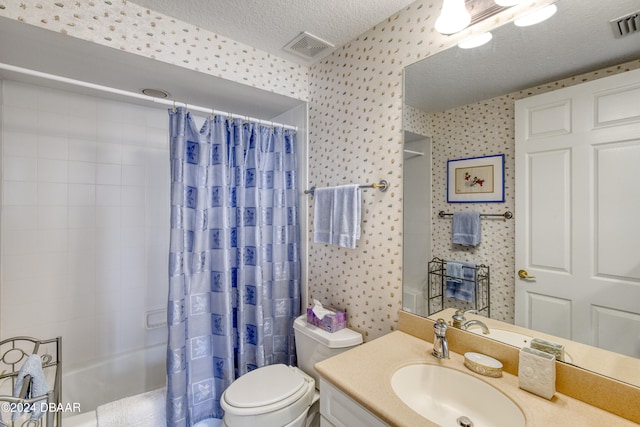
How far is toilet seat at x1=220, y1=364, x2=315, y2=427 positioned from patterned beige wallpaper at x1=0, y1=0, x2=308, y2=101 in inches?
69.5

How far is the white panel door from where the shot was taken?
876 mm

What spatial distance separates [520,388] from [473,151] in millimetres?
915

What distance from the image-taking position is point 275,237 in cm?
200

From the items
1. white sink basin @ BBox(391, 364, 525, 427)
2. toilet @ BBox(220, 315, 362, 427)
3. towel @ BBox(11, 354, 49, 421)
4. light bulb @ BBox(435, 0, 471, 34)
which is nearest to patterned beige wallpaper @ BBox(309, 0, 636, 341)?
light bulb @ BBox(435, 0, 471, 34)

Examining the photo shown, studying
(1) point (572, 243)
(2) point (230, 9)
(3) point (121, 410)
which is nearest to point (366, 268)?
(1) point (572, 243)

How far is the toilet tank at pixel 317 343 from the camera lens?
1.59 meters

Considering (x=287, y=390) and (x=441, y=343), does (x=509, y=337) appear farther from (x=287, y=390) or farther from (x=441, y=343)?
(x=287, y=390)

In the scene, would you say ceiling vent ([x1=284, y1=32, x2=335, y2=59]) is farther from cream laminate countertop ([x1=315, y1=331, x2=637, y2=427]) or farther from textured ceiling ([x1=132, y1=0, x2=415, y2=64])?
cream laminate countertop ([x1=315, y1=331, x2=637, y2=427])

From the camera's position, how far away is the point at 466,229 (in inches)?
50.1

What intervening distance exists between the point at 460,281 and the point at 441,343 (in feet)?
0.98

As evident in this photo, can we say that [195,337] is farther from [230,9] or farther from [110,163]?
[230,9]

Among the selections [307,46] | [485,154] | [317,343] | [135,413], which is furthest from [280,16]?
[135,413]

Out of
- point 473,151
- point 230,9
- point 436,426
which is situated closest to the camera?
point 436,426

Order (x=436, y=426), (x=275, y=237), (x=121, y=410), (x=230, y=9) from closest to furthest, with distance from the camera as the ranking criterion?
1. (x=436, y=426)
2. (x=230, y=9)
3. (x=121, y=410)
4. (x=275, y=237)
